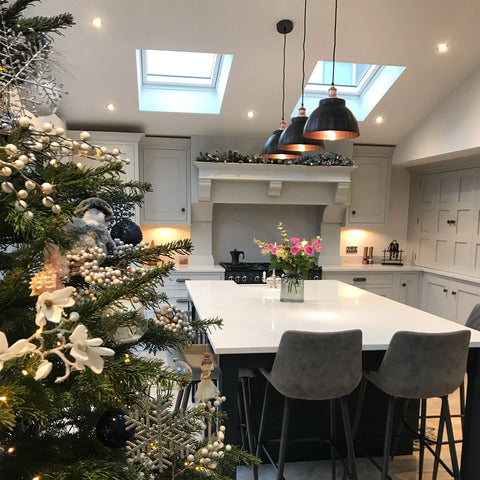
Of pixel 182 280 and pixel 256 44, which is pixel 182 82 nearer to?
pixel 256 44

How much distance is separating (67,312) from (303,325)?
176cm

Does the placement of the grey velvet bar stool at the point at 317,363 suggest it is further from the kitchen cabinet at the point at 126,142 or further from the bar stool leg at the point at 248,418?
the kitchen cabinet at the point at 126,142

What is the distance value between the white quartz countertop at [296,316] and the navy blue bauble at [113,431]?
1.20 metres

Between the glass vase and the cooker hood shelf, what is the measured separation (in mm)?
2174

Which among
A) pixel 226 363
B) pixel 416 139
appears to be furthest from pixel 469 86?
pixel 226 363

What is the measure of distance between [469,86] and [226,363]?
3.77 metres

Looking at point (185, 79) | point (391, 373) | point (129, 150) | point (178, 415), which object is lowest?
point (391, 373)

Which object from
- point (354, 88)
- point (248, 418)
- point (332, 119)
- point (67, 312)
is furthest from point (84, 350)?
point (354, 88)

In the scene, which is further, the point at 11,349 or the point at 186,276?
the point at 186,276

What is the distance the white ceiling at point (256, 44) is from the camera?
311cm

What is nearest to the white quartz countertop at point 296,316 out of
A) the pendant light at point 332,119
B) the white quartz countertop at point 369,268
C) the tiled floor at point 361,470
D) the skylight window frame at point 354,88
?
the tiled floor at point 361,470

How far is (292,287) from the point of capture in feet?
9.39

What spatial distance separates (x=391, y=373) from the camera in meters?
1.96

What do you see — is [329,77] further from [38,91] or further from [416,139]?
[38,91]
